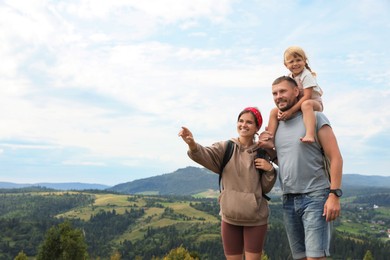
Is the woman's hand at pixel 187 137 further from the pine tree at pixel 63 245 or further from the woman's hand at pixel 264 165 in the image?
the pine tree at pixel 63 245

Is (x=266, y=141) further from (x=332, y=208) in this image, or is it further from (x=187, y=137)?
(x=332, y=208)

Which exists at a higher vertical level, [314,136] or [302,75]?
[302,75]

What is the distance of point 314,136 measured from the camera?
16.1ft

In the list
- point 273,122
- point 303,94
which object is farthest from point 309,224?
point 303,94

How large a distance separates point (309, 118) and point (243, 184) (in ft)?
4.18

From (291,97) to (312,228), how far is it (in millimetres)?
1752

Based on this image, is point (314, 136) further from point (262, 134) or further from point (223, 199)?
point (223, 199)

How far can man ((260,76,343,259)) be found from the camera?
4.75 m

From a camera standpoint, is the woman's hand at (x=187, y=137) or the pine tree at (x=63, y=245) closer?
the woman's hand at (x=187, y=137)

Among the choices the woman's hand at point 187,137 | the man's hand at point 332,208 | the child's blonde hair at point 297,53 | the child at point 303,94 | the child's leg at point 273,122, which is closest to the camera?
the man's hand at point 332,208

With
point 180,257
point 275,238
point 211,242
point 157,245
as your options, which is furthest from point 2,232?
point 180,257

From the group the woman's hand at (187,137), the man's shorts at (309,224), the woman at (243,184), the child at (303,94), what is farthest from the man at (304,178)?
the woman's hand at (187,137)

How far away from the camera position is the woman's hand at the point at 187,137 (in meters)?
5.14

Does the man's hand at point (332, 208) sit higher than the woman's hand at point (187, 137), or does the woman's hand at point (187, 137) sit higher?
the woman's hand at point (187, 137)
